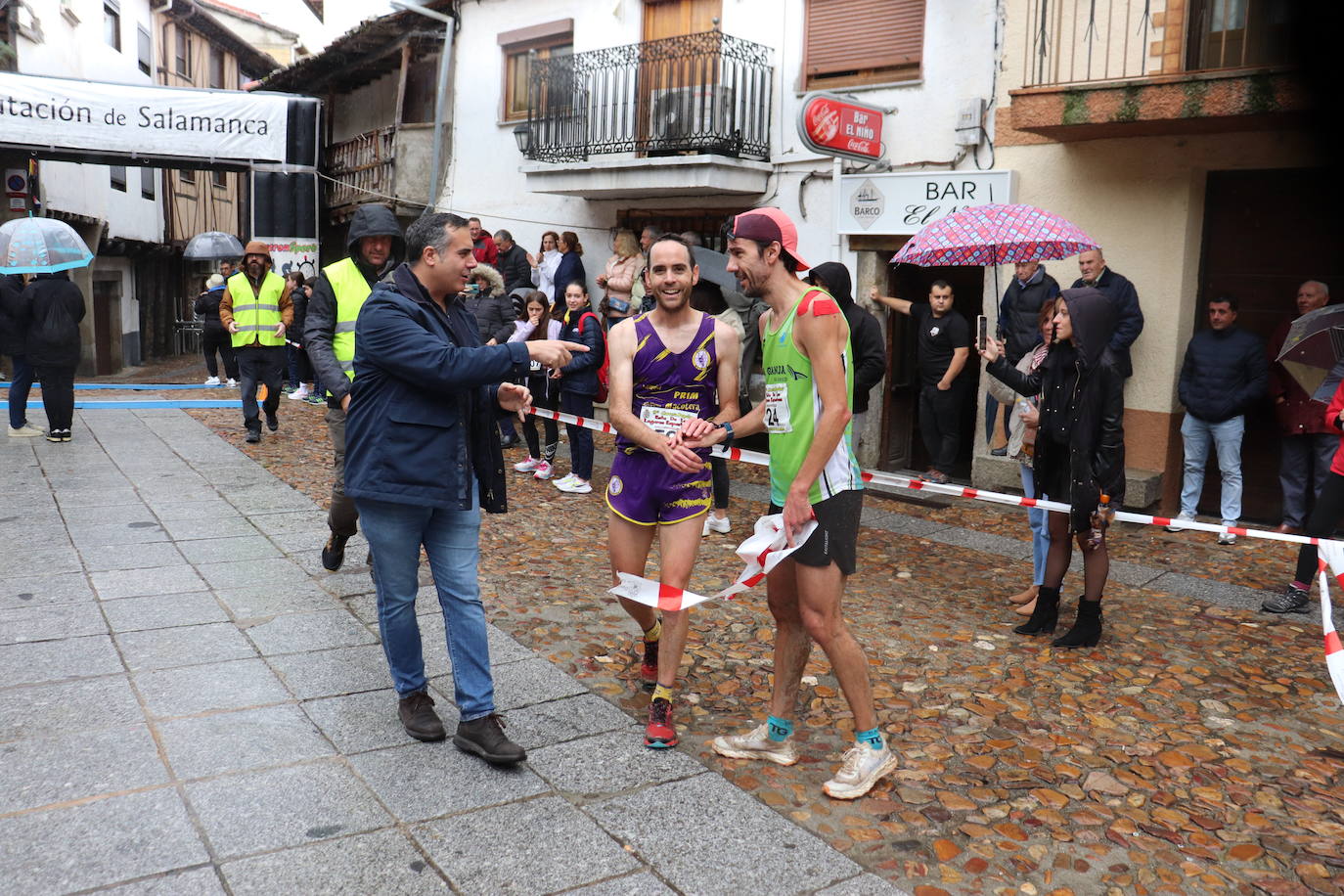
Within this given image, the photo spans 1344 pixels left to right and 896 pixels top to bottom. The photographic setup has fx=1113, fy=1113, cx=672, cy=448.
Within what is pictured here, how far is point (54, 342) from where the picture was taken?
1086cm

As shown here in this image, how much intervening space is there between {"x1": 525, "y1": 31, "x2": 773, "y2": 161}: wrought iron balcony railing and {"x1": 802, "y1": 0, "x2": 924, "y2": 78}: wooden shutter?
0.67 m

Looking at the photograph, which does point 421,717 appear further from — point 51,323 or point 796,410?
point 51,323

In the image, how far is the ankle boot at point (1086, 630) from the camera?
5.72 metres

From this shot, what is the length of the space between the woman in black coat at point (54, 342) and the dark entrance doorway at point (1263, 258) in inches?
415

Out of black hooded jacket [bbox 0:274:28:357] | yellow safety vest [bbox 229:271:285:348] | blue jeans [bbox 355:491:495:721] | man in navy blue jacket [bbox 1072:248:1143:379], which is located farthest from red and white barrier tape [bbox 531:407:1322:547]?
black hooded jacket [bbox 0:274:28:357]

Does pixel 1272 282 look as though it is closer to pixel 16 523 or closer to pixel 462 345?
pixel 462 345

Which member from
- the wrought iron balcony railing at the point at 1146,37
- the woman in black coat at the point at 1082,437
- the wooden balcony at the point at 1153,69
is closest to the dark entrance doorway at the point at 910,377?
the wooden balcony at the point at 1153,69

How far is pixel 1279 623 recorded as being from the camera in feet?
20.7

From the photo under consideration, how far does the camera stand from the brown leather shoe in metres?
4.12

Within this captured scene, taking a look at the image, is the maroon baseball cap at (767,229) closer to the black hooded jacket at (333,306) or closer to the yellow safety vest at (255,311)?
the black hooded jacket at (333,306)

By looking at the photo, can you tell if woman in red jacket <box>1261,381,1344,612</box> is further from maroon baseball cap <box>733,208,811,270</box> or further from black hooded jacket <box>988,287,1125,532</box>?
maroon baseball cap <box>733,208,811,270</box>

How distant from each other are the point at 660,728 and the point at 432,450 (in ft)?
4.40

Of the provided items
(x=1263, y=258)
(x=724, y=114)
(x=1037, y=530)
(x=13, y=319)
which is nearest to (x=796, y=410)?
(x=1037, y=530)

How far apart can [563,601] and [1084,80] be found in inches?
265
